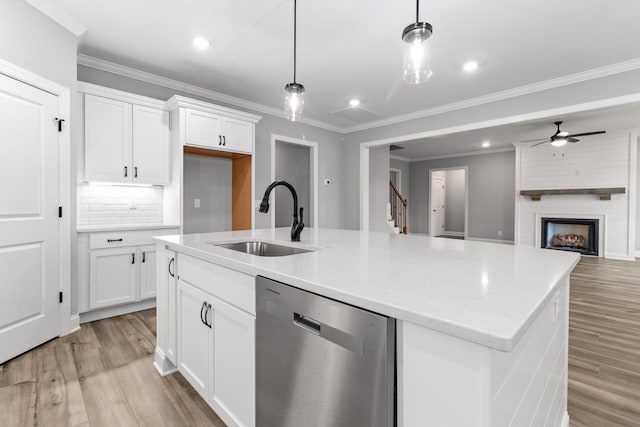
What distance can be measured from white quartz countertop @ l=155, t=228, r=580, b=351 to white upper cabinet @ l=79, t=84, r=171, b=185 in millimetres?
2039

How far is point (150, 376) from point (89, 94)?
262 centimetres

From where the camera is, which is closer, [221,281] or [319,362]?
[319,362]

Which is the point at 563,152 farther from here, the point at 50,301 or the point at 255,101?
the point at 50,301

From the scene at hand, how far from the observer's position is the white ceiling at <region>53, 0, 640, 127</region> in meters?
2.37

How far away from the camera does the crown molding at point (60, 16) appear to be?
91.2 inches

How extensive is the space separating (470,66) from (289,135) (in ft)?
9.08

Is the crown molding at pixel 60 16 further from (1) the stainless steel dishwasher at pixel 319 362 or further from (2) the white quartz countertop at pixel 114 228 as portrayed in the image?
(1) the stainless steel dishwasher at pixel 319 362

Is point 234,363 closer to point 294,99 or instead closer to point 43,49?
point 294,99

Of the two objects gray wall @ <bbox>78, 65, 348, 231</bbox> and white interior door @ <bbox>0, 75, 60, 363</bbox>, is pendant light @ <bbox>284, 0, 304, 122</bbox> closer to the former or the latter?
white interior door @ <bbox>0, 75, 60, 363</bbox>

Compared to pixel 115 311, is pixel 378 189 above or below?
above

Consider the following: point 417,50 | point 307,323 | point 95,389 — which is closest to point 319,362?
point 307,323

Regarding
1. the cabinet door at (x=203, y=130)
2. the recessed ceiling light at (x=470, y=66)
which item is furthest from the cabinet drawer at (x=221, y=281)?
the recessed ceiling light at (x=470, y=66)

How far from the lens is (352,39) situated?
2812 mm

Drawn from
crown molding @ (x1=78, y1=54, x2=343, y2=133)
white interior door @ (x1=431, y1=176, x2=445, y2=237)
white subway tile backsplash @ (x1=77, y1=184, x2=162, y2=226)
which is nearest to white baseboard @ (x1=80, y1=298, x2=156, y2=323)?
white subway tile backsplash @ (x1=77, y1=184, x2=162, y2=226)
